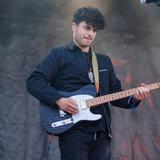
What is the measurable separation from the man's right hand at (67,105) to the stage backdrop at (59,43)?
3.96ft

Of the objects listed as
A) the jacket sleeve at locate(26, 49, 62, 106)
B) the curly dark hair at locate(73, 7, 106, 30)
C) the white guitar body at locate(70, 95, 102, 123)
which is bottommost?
the white guitar body at locate(70, 95, 102, 123)

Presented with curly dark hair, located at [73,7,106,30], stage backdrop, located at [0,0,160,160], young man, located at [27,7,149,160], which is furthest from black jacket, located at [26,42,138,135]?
stage backdrop, located at [0,0,160,160]

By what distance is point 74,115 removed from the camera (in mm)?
3186

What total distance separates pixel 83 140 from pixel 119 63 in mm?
1860

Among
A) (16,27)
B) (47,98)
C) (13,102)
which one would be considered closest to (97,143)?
(47,98)

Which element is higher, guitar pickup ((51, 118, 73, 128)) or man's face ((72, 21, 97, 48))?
man's face ((72, 21, 97, 48))

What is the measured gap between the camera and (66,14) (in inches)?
188

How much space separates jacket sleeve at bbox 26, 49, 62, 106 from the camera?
3184 mm

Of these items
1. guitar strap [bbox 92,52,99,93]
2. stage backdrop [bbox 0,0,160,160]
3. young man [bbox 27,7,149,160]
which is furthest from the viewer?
stage backdrop [bbox 0,0,160,160]

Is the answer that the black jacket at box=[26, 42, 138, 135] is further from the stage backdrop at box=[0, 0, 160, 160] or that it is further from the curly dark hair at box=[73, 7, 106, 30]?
the stage backdrop at box=[0, 0, 160, 160]

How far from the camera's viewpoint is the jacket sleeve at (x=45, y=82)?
318 centimetres

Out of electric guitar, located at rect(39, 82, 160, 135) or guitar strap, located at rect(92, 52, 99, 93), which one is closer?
electric guitar, located at rect(39, 82, 160, 135)

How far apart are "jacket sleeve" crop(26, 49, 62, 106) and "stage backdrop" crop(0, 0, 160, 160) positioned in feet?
3.91

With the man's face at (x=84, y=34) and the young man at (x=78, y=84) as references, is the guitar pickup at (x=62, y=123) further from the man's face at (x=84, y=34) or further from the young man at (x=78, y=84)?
the man's face at (x=84, y=34)
